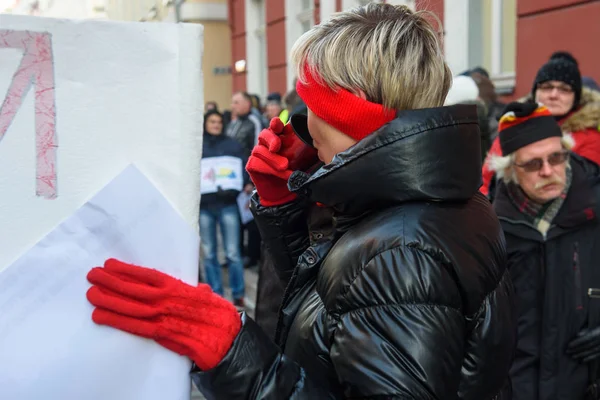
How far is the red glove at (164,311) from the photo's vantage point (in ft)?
3.28

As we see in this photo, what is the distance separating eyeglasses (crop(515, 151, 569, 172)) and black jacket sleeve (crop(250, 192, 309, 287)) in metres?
1.10

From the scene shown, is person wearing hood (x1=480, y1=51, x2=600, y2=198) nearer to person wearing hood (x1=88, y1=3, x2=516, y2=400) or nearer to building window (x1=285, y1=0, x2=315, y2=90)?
person wearing hood (x1=88, y1=3, x2=516, y2=400)

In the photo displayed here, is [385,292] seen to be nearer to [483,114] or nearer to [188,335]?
[188,335]

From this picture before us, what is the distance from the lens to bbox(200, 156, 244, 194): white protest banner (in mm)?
6016

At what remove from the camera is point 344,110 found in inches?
46.6

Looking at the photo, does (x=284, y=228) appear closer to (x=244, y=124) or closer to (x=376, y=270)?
(x=376, y=270)

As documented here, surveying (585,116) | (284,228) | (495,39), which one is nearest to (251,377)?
Answer: (284,228)

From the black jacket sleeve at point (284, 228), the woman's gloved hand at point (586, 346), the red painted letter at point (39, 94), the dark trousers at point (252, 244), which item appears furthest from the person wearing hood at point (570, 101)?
the dark trousers at point (252, 244)

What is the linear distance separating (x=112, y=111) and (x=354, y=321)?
1.66 feet

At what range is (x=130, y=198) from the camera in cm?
107

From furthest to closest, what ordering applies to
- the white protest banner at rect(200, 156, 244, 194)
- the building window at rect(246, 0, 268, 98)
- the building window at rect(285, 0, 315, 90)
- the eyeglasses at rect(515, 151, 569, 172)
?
the building window at rect(246, 0, 268, 98), the building window at rect(285, 0, 315, 90), the white protest banner at rect(200, 156, 244, 194), the eyeglasses at rect(515, 151, 569, 172)

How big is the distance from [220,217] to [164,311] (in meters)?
5.18

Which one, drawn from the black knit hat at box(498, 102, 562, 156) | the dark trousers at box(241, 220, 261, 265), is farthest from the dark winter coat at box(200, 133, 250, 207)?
the black knit hat at box(498, 102, 562, 156)

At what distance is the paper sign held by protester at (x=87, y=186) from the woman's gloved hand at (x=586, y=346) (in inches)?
64.6
